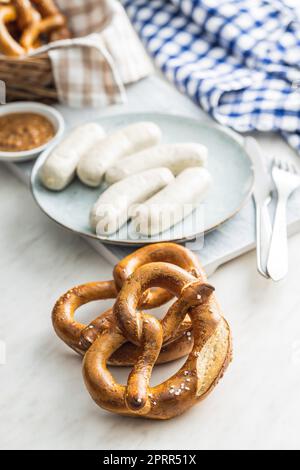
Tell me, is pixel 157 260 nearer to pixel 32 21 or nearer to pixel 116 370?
pixel 116 370

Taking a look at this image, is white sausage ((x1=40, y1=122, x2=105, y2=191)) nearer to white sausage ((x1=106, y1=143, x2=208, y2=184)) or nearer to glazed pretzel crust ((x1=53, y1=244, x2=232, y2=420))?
white sausage ((x1=106, y1=143, x2=208, y2=184))

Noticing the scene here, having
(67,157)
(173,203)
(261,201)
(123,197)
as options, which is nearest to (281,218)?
(261,201)

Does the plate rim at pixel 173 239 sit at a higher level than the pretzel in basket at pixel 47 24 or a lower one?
lower

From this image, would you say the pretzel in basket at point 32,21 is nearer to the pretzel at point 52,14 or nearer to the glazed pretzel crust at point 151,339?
the pretzel at point 52,14

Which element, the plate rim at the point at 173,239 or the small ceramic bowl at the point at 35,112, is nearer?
the plate rim at the point at 173,239

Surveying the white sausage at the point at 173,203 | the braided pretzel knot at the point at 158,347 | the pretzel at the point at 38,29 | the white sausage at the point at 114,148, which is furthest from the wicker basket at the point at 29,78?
the braided pretzel knot at the point at 158,347

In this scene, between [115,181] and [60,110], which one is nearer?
[115,181]
